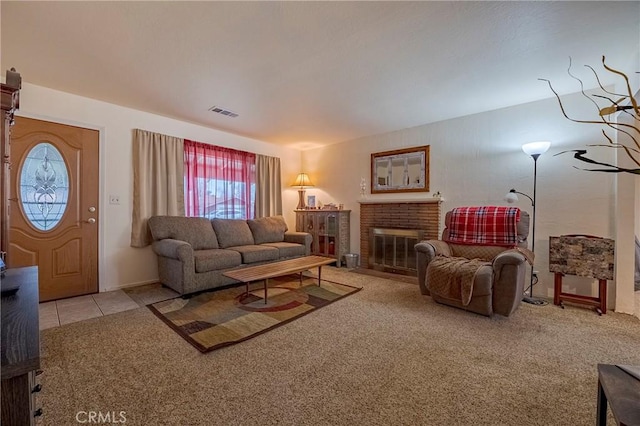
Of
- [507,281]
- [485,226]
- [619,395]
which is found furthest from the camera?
[485,226]

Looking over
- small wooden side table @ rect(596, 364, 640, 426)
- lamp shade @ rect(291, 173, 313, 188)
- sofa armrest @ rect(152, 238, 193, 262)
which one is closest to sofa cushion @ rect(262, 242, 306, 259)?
sofa armrest @ rect(152, 238, 193, 262)

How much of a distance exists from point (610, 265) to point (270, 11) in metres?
3.66

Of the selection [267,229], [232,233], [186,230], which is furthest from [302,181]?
[186,230]

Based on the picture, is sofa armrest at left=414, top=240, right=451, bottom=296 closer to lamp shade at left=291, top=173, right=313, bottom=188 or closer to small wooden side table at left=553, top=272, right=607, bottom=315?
small wooden side table at left=553, top=272, right=607, bottom=315

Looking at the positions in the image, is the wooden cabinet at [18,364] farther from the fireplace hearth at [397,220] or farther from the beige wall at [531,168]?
the beige wall at [531,168]

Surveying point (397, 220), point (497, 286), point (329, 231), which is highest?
point (397, 220)

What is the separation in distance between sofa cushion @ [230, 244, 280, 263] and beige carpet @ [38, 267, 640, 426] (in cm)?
129

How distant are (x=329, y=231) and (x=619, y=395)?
423 centimetres

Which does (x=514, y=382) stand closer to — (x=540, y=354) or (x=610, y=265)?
(x=540, y=354)

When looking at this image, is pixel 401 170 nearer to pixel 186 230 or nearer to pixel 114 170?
pixel 186 230

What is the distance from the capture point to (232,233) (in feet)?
13.5

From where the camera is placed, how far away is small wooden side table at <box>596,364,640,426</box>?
2.65ft
